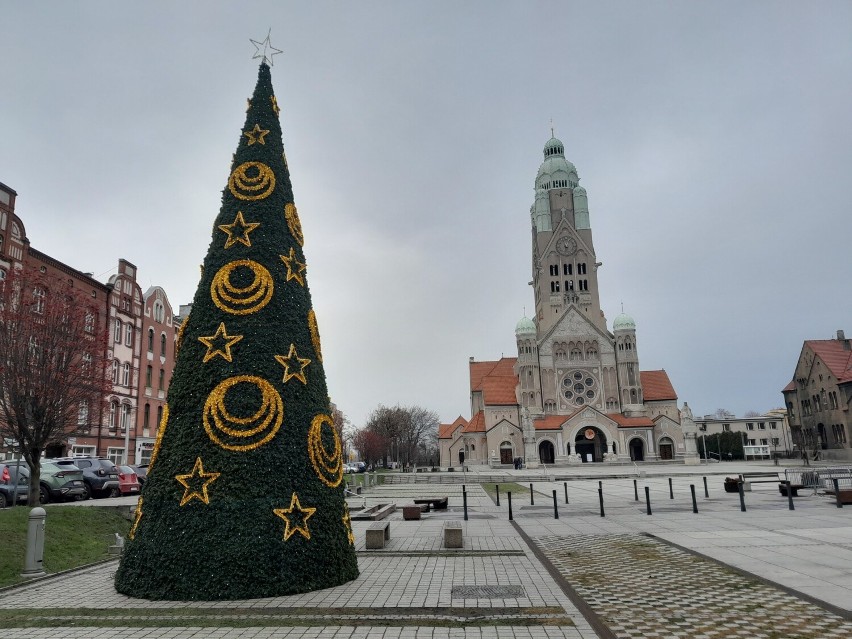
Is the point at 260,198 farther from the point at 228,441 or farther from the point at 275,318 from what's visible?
the point at 228,441

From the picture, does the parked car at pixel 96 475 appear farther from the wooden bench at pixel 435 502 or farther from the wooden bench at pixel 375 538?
the wooden bench at pixel 375 538

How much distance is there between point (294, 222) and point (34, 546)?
7280 millimetres

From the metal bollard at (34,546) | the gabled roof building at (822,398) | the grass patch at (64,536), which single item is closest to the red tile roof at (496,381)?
the gabled roof building at (822,398)

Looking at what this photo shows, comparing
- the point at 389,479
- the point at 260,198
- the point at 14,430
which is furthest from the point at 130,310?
the point at 260,198

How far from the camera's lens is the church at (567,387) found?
69562mm

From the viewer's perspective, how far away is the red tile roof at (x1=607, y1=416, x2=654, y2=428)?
2726 inches

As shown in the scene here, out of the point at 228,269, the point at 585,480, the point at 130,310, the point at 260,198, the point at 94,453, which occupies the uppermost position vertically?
the point at 130,310

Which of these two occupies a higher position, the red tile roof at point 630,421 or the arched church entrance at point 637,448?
A: the red tile roof at point 630,421

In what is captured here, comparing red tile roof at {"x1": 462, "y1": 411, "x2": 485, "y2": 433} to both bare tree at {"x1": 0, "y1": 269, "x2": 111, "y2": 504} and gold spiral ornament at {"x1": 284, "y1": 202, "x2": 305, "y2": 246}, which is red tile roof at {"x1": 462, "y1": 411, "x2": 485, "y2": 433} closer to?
bare tree at {"x1": 0, "y1": 269, "x2": 111, "y2": 504}

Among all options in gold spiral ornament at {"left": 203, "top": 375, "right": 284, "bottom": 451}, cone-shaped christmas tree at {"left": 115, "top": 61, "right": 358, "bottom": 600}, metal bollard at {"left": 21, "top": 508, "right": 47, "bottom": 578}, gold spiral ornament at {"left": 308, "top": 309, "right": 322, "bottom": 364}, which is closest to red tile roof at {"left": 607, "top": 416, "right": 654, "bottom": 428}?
gold spiral ornament at {"left": 308, "top": 309, "right": 322, "bottom": 364}

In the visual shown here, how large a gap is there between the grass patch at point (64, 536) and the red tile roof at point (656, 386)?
229 ft

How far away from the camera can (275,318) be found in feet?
29.3

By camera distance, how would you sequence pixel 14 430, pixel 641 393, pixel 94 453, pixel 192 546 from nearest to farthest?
pixel 192 546 → pixel 14 430 → pixel 94 453 → pixel 641 393

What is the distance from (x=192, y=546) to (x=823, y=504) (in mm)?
19712
